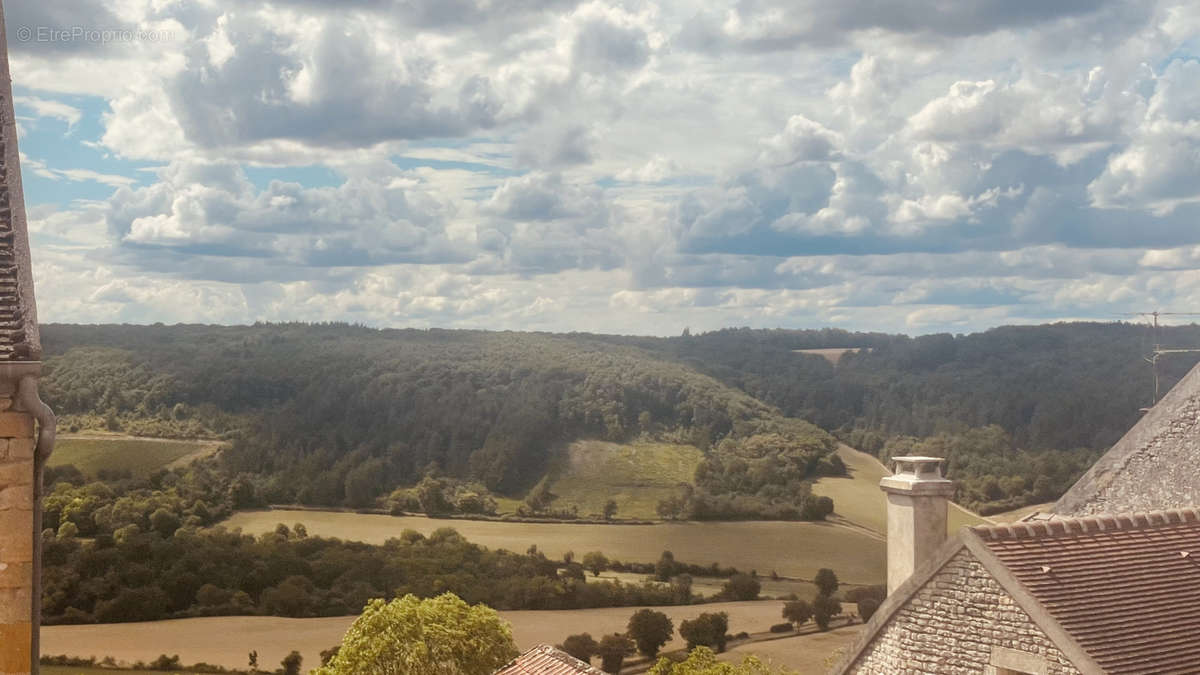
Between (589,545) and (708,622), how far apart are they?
21.6 m

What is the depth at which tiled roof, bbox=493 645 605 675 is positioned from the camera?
54.8 ft

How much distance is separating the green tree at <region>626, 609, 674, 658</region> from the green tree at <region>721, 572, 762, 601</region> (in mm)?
14277

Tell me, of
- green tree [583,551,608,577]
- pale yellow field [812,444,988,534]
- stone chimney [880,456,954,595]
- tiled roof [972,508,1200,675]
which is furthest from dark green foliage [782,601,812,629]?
tiled roof [972,508,1200,675]

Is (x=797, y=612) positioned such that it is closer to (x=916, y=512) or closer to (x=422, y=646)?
(x=422, y=646)

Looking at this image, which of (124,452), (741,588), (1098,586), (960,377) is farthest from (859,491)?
(1098,586)

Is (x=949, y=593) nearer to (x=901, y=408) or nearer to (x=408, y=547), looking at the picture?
(x=408, y=547)

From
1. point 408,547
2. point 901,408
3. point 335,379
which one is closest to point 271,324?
point 335,379

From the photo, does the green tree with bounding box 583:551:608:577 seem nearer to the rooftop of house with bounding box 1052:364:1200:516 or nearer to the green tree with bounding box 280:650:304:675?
the green tree with bounding box 280:650:304:675

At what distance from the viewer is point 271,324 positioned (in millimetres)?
127938

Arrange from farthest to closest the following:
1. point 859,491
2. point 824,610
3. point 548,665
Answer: point 859,491, point 824,610, point 548,665

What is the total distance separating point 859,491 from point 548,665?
77.2 metres

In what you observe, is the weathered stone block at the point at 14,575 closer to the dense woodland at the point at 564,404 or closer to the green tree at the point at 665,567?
the dense woodland at the point at 564,404

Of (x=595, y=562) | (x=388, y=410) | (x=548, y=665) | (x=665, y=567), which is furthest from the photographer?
(x=388, y=410)

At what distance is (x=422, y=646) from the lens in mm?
22094
